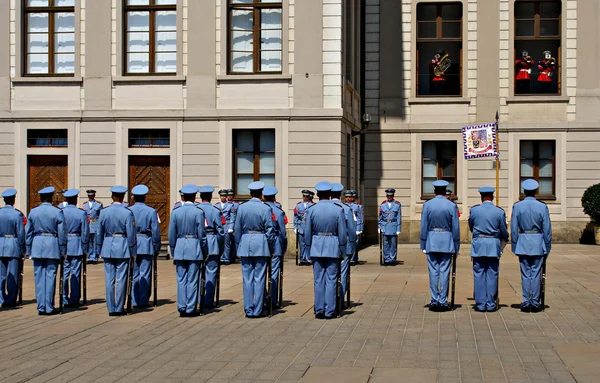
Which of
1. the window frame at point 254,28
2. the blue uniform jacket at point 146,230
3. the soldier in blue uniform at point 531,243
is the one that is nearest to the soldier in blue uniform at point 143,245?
the blue uniform jacket at point 146,230

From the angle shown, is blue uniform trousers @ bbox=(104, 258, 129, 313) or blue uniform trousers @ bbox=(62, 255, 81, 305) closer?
blue uniform trousers @ bbox=(104, 258, 129, 313)

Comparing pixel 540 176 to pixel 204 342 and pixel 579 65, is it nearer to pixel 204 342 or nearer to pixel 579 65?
pixel 579 65

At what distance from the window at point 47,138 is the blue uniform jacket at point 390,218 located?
28.9 feet

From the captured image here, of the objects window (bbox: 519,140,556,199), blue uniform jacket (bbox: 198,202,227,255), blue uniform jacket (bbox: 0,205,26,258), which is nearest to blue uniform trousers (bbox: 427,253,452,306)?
blue uniform jacket (bbox: 198,202,227,255)

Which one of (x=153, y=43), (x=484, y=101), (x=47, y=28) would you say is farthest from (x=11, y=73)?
(x=484, y=101)

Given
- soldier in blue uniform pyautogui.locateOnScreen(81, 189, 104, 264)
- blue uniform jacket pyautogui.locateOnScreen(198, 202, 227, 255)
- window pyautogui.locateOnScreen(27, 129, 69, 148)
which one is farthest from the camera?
window pyautogui.locateOnScreen(27, 129, 69, 148)

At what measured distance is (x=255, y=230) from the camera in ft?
47.4

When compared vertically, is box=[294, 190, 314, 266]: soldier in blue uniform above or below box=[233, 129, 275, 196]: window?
below

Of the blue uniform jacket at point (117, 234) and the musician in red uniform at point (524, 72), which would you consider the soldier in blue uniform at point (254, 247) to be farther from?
the musician in red uniform at point (524, 72)

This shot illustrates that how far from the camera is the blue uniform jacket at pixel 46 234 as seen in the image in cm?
1492

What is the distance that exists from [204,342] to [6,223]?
5343mm

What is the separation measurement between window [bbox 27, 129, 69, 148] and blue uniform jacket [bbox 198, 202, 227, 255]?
12.1 m

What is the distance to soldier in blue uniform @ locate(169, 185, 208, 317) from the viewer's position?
14438 mm

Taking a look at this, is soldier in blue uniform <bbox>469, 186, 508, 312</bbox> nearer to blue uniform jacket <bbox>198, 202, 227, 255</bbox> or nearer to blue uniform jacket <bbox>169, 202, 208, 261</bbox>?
blue uniform jacket <bbox>198, 202, 227, 255</bbox>
